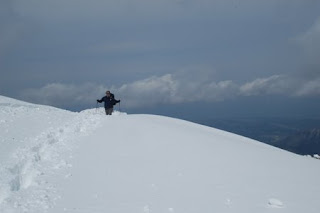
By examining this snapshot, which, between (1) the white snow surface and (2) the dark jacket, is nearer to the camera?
(1) the white snow surface

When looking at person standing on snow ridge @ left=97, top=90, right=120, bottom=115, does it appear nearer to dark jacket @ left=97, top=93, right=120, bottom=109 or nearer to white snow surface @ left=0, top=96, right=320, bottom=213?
dark jacket @ left=97, top=93, right=120, bottom=109

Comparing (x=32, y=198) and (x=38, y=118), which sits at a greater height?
(x=38, y=118)

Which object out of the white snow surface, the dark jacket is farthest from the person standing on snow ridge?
the white snow surface

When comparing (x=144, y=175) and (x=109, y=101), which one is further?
(x=109, y=101)

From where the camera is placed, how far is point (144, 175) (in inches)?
409

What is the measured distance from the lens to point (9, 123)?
18312mm

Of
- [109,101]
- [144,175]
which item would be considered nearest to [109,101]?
[109,101]

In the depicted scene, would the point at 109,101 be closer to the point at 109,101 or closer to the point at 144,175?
the point at 109,101

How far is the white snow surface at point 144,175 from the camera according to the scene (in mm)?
8164

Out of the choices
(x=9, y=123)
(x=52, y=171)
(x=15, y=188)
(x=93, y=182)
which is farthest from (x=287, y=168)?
(x=9, y=123)

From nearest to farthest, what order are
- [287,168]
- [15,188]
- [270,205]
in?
[270,205] → [15,188] → [287,168]

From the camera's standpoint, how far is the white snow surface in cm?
816

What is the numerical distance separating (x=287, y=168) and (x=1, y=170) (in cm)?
917

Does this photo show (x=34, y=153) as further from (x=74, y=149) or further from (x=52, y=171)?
(x=52, y=171)
